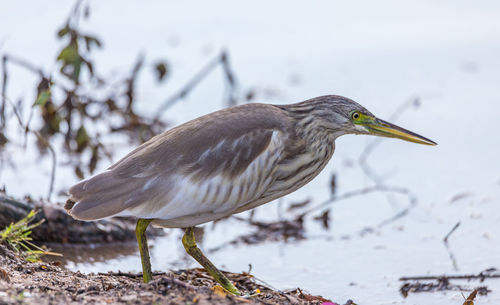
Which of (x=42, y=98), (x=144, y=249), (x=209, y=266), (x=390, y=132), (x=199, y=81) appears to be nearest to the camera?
(x=144, y=249)

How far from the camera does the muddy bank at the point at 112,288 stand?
3811 millimetres

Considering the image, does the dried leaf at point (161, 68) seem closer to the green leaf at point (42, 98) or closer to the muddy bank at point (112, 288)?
the green leaf at point (42, 98)

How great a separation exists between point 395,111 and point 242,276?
12.2ft

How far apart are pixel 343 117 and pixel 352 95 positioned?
146 inches

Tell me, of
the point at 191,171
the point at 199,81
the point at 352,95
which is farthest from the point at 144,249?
the point at 352,95

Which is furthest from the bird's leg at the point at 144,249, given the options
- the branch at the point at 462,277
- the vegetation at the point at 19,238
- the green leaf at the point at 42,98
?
the branch at the point at 462,277

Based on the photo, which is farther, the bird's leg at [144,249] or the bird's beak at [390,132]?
the bird's beak at [390,132]

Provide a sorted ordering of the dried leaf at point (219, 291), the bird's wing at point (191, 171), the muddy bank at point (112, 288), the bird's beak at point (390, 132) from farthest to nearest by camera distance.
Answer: the bird's beak at point (390, 132) < the bird's wing at point (191, 171) < the dried leaf at point (219, 291) < the muddy bank at point (112, 288)

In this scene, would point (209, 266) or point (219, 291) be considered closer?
point (219, 291)

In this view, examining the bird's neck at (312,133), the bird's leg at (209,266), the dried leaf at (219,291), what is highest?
the bird's neck at (312,133)

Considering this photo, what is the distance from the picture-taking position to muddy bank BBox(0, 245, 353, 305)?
12.5ft

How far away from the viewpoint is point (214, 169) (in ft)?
14.9

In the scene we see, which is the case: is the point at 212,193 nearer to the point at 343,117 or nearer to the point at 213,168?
the point at 213,168

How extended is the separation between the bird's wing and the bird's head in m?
0.29
